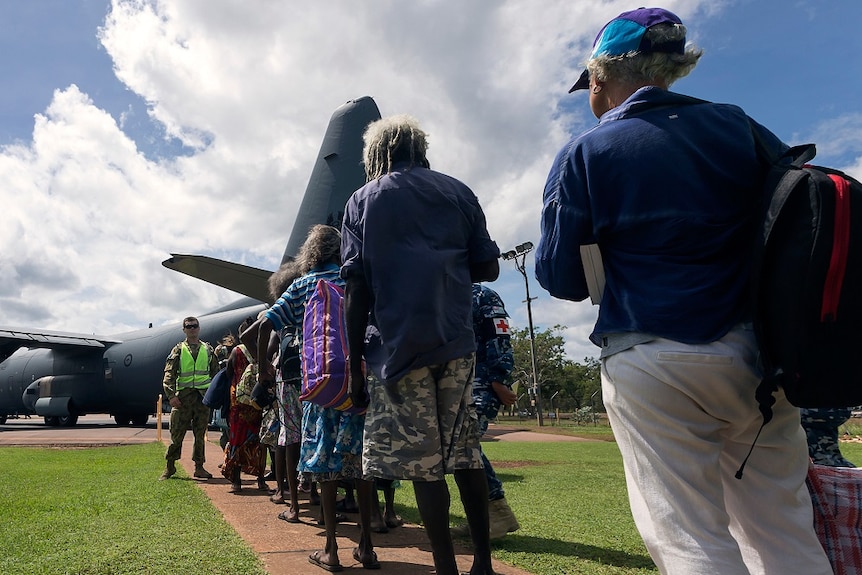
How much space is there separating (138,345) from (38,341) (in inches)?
161

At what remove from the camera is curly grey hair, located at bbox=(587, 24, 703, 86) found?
1.92m

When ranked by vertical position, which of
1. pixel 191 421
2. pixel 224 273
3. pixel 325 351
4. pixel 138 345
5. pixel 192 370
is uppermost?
pixel 224 273

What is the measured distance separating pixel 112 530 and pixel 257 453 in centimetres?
232

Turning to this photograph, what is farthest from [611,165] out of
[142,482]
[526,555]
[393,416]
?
[142,482]

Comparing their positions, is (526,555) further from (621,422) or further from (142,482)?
(142,482)

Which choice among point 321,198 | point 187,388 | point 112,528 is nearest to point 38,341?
point 321,198

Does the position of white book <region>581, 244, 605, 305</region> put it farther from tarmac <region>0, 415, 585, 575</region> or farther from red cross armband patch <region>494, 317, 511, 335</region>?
red cross armband patch <region>494, 317, 511, 335</region>

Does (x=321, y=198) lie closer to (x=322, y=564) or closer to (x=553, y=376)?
(x=322, y=564)

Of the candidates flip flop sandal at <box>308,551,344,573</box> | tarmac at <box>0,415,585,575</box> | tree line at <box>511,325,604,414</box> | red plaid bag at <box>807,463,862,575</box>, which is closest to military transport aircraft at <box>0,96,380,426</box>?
tarmac at <box>0,415,585,575</box>

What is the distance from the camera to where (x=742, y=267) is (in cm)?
167

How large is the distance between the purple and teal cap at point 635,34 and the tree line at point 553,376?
4786 cm

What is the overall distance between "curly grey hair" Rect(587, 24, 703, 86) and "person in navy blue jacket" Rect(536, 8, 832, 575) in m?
0.03

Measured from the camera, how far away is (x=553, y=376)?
58875mm

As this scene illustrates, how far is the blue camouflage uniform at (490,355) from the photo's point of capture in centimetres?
392
